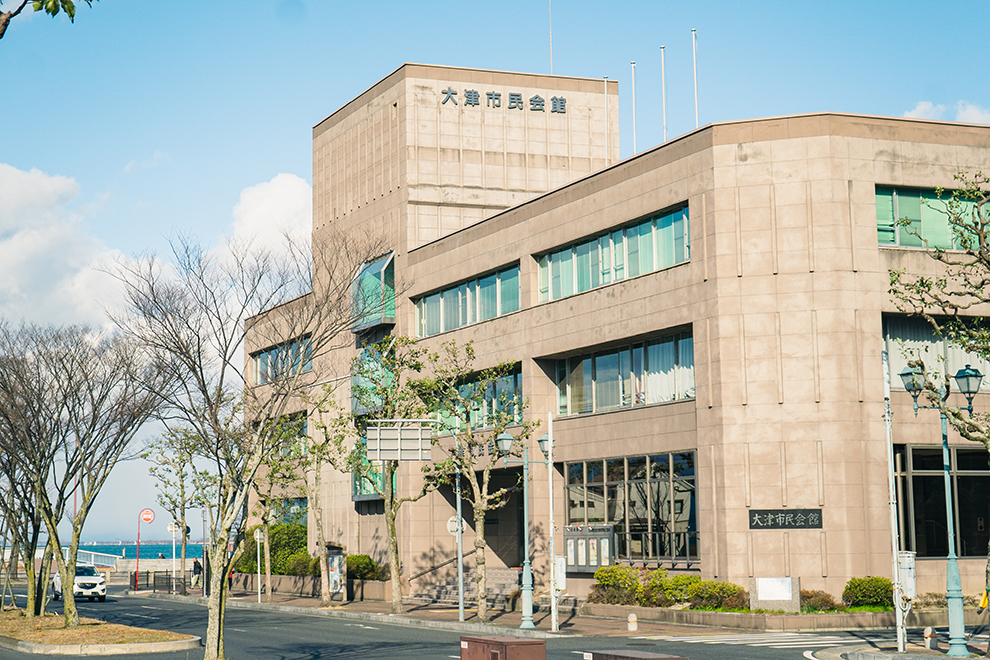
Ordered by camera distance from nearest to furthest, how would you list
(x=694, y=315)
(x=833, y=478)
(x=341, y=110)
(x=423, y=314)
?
(x=833, y=478)
(x=694, y=315)
(x=423, y=314)
(x=341, y=110)

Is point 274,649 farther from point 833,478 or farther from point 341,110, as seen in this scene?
point 341,110

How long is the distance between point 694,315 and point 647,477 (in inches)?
255

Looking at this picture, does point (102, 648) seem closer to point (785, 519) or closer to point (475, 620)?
point (475, 620)

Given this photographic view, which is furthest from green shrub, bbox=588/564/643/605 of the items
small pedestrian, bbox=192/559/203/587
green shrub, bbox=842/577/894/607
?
small pedestrian, bbox=192/559/203/587

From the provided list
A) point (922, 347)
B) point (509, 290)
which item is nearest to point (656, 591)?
point (922, 347)

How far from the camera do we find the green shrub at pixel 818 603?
3412cm

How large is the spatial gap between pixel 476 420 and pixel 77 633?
23.7 meters

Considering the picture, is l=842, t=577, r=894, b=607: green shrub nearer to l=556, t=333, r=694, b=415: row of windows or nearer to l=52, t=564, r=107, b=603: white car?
l=556, t=333, r=694, b=415: row of windows

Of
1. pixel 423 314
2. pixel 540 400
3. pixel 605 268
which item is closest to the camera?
pixel 605 268

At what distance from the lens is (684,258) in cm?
3912

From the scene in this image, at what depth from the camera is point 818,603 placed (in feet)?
112

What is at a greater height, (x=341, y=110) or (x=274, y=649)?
(x=341, y=110)

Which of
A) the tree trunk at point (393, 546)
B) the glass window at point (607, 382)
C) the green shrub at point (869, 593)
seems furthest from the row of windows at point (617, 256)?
the green shrub at point (869, 593)

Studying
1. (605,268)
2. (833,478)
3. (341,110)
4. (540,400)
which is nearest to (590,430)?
(540,400)
